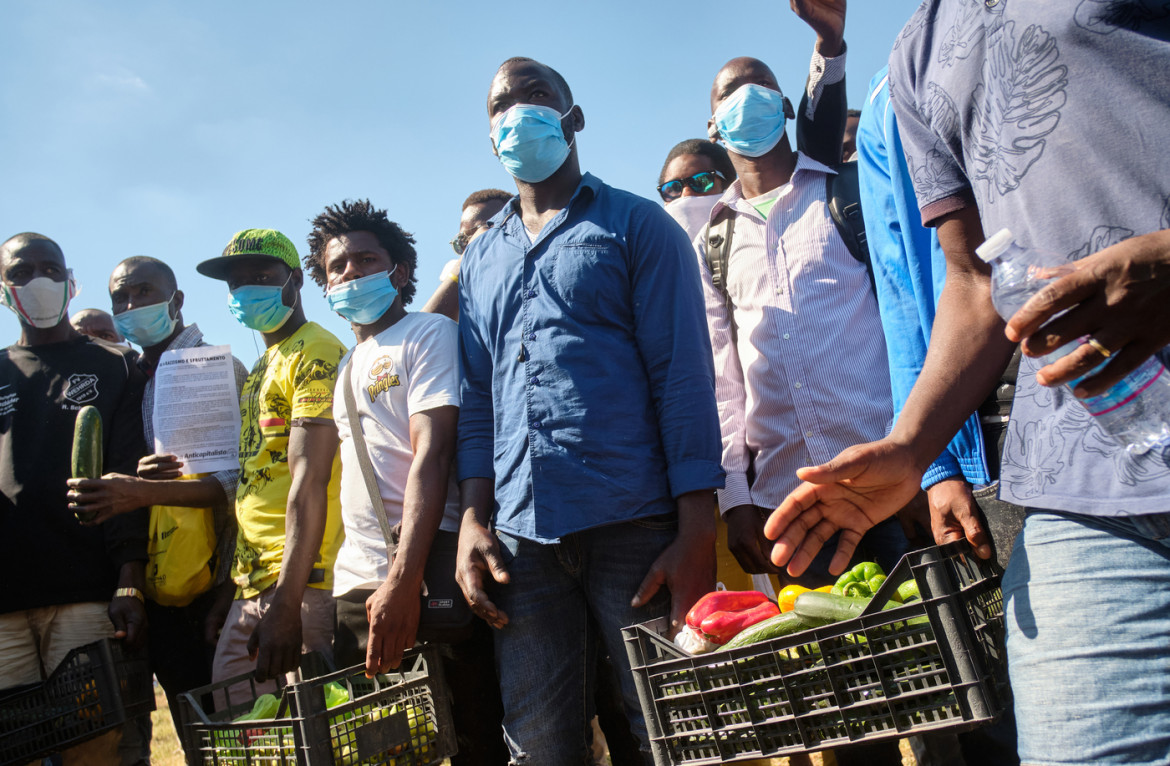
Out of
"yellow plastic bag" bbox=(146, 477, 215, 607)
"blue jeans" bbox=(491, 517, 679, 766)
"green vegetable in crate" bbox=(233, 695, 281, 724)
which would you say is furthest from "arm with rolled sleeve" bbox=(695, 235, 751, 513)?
"yellow plastic bag" bbox=(146, 477, 215, 607)

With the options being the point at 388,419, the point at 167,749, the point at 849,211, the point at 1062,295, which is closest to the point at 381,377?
the point at 388,419

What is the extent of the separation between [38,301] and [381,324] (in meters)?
2.41

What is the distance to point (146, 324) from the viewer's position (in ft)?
17.0

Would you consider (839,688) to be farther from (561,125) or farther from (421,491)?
(561,125)

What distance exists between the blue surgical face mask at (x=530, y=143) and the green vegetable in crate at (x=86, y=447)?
2560 mm

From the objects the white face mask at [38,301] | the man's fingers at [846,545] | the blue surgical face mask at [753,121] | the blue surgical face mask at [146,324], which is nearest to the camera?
the man's fingers at [846,545]

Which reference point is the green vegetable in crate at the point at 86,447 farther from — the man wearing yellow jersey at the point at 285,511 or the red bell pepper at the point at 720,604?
the red bell pepper at the point at 720,604

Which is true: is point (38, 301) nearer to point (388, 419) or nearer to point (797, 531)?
point (388, 419)

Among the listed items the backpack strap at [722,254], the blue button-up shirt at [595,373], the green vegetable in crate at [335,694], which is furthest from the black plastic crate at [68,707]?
the backpack strap at [722,254]

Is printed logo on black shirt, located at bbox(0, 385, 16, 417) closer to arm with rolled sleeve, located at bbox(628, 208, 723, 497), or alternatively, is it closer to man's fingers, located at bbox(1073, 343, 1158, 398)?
arm with rolled sleeve, located at bbox(628, 208, 723, 497)

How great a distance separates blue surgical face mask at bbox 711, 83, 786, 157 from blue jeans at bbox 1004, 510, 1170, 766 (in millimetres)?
2575

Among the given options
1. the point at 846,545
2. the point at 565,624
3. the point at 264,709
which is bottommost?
the point at 264,709

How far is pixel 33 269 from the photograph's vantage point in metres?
5.12

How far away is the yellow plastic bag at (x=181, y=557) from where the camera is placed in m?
4.45
